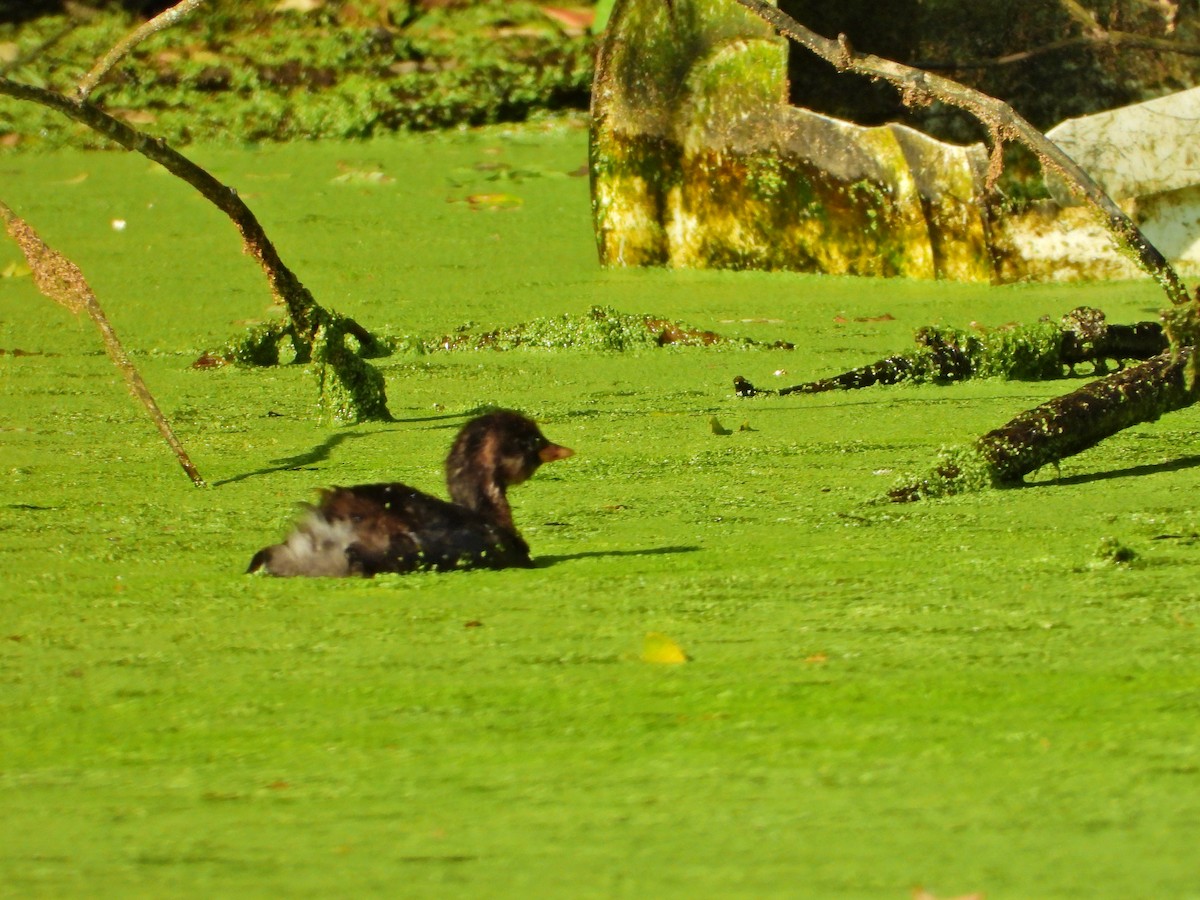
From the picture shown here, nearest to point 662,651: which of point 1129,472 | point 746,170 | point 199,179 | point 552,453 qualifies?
point 552,453

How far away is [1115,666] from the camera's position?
2.16m

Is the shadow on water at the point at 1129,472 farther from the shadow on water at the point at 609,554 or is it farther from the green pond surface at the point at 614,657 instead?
the shadow on water at the point at 609,554

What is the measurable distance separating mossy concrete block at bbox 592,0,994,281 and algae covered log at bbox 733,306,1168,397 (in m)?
1.11

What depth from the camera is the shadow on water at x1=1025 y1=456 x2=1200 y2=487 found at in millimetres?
3246

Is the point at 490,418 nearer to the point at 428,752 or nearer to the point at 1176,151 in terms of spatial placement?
the point at 428,752

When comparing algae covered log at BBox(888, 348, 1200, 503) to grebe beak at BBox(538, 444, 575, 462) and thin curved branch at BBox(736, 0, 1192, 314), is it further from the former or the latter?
grebe beak at BBox(538, 444, 575, 462)

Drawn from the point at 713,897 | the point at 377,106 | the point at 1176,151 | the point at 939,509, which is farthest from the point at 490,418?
the point at 377,106

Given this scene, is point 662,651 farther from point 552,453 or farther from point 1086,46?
point 1086,46

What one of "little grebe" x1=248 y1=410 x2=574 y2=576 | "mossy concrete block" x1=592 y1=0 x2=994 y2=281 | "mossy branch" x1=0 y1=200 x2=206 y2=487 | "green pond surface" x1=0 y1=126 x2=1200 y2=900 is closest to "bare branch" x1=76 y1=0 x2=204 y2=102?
"mossy branch" x1=0 y1=200 x2=206 y2=487

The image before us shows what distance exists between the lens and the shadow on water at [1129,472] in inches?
128

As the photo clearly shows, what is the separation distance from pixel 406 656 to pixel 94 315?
1.27 m

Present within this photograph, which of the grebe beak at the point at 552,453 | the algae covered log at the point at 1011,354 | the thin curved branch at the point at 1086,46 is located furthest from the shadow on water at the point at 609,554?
the thin curved branch at the point at 1086,46

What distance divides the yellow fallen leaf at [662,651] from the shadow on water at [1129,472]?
117cm

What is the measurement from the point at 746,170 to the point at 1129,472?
237 centimetres
